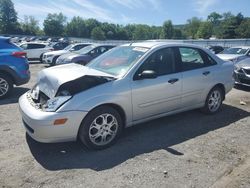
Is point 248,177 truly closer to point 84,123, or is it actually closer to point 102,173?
point 102,173

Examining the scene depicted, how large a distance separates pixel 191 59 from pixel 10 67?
5.00 m

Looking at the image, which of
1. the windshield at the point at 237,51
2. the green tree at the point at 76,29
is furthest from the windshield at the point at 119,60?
the green tree at the point at 76,29

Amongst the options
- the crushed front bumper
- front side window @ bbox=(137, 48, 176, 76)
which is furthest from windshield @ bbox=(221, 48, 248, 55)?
the crushed front bumper

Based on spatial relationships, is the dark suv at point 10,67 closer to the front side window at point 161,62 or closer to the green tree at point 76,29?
the front side window at point 161,62

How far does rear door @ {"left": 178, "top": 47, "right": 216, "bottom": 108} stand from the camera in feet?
19.4

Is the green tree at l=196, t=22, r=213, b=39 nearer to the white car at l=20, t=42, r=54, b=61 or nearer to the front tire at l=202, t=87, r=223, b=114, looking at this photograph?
the white car at l=20, t=42, r=54, b=61

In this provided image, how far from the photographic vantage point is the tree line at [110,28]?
89125 mm

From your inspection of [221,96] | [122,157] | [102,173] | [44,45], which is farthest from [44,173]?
[44,45]

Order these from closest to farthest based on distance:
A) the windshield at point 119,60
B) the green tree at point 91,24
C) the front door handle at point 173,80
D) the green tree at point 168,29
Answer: the windshield at point 119,60, the front door handle at point 173,80, the green tree at point 168,29, the green tree at point 91,24

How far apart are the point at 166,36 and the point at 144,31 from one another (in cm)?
1971

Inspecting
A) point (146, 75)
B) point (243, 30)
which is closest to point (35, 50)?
point (146, 75)

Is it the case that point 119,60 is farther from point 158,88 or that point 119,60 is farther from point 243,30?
point 243,30

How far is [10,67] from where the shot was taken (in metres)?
8.29

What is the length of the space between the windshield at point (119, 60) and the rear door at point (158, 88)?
222 mm
